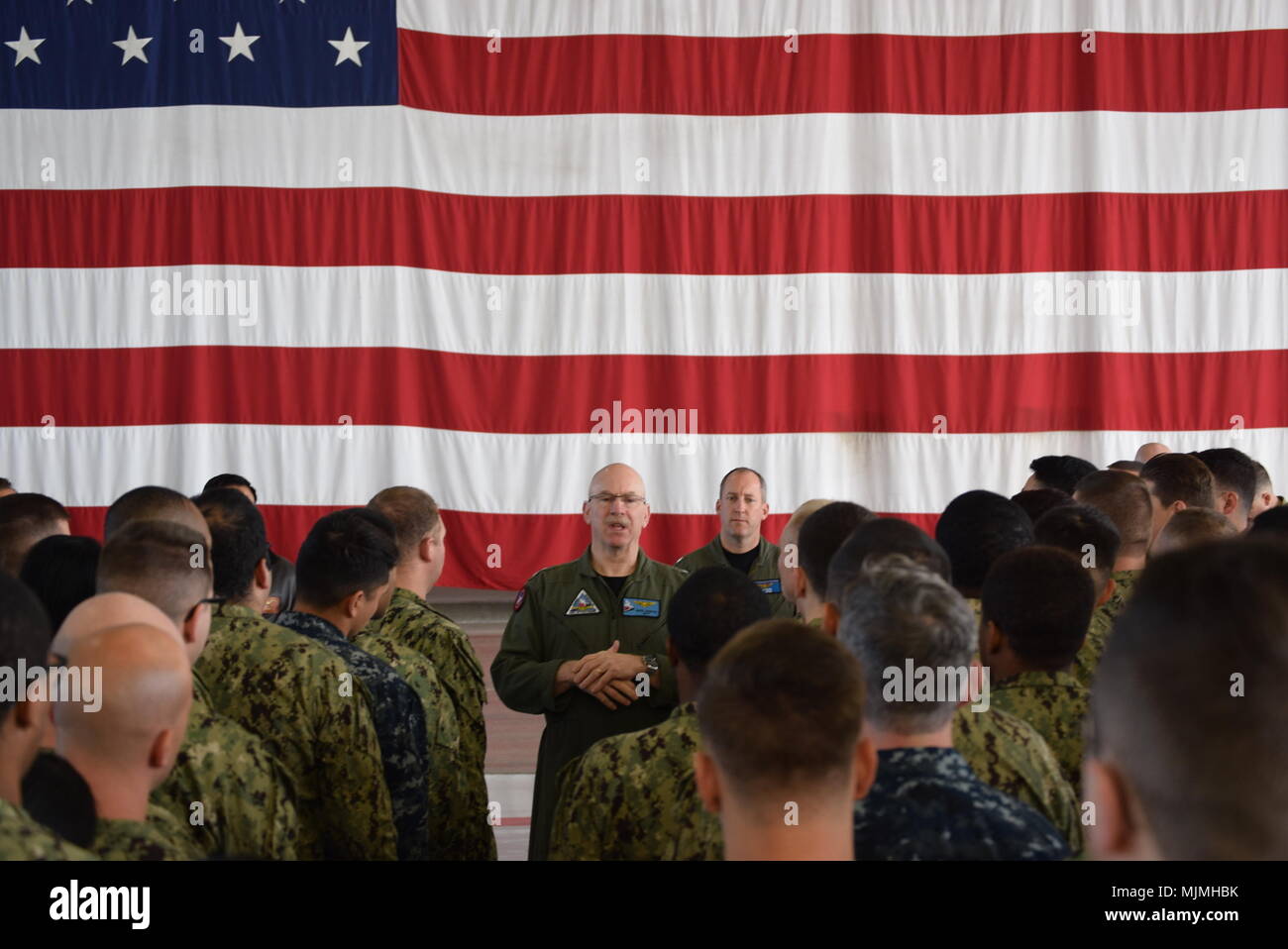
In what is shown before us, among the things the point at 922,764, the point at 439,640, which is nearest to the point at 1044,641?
the point at 922,764

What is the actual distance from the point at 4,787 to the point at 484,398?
604 cm

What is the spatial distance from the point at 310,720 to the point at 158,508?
685mm

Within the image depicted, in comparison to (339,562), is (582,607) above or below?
below

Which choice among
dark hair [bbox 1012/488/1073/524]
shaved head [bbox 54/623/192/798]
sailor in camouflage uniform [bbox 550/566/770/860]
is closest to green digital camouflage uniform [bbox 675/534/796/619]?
dark hair [bbox 1012/488/1073/524]

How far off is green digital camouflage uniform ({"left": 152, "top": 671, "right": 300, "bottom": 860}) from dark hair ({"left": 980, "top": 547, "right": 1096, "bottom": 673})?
1.27m

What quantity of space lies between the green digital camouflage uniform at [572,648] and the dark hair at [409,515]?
44 centimetres

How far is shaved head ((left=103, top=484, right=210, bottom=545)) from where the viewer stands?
275 centimetres

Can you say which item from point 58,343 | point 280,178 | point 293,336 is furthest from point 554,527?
point 58,343

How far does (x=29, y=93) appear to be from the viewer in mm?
7270

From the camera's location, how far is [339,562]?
9.12 feet

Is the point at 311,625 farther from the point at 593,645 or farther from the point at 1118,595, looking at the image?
the point at 1118,595

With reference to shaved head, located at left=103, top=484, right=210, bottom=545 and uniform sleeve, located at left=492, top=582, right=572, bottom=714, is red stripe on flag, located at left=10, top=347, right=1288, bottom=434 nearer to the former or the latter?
uniform sleeve, located at left=492, top=582, right=572, bottom=714

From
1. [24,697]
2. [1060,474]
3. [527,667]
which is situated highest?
[1060,474]

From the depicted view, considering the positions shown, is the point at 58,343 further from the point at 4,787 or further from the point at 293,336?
the point at 4,787
